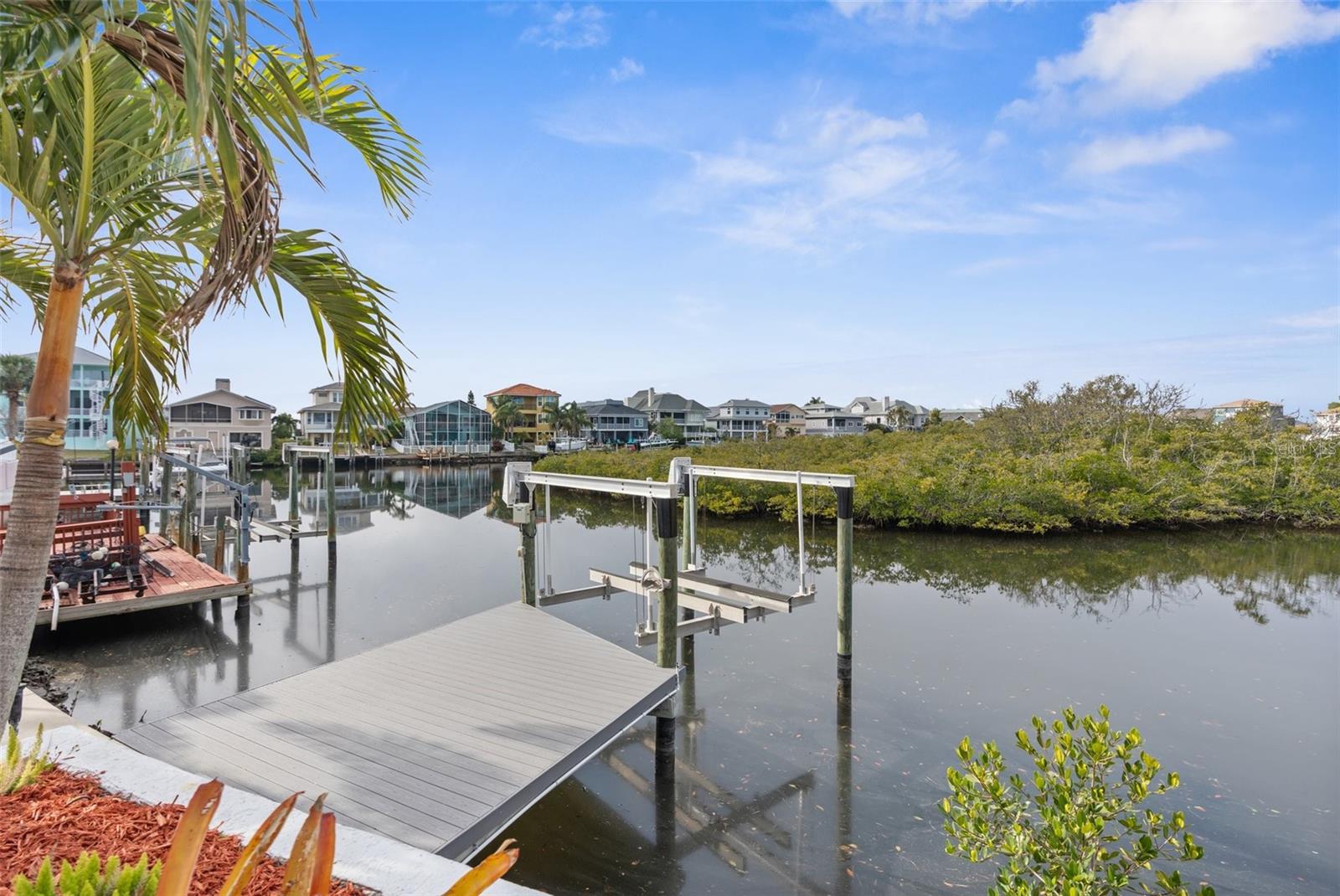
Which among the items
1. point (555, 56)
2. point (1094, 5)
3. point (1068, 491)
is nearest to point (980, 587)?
point (1068, 491)

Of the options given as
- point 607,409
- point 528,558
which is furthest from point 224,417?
point 528,558

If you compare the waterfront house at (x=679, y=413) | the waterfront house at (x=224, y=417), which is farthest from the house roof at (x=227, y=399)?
the waterfront house at (x=679, y=413)

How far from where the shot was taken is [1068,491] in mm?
18172

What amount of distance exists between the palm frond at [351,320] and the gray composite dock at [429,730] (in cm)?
208

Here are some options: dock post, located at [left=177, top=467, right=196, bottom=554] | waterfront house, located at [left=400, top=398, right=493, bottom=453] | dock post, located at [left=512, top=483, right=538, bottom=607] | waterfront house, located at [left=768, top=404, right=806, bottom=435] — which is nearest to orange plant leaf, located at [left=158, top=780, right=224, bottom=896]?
dock post, located at [left=512, top=483, right=538, bottom=607]

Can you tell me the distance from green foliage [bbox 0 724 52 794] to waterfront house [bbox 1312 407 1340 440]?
31896mm

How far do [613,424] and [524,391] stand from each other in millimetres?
9935

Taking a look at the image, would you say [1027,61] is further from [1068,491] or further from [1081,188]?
[1068,491]

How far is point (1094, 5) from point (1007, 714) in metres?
9.37

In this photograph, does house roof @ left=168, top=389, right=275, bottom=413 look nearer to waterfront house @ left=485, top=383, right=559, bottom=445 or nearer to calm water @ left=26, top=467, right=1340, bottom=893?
waterfront house @ left=485, top=383, right=559, bottom=445

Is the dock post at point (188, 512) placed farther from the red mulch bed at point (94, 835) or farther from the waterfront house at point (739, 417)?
the waterfront house at point (739, 417)

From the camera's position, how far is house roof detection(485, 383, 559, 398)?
71438 mm

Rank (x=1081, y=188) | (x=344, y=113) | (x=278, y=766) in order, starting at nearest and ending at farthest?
(x=344, y=113), (x=278, y=766), (x=1081, y=188)

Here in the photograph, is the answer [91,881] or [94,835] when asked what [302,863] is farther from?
[94,835]
